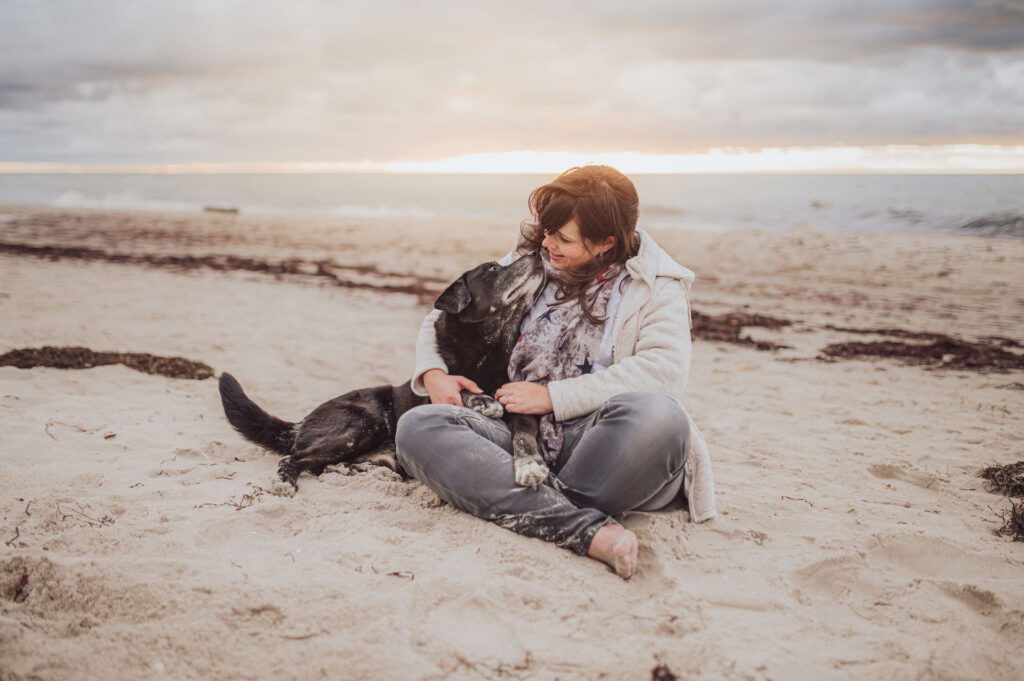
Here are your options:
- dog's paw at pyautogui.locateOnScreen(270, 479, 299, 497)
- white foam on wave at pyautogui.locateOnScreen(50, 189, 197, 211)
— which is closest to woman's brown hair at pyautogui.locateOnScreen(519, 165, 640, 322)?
dog's paw at pyautogui.locateOnScreen(270, 479, 299, 497)

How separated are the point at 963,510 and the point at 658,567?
1.60 metres

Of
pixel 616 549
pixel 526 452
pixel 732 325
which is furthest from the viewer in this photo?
pixel 732 325

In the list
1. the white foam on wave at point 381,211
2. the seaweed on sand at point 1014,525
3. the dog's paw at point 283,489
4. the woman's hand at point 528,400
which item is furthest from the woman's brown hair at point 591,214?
the white foam on wave at point 381,211

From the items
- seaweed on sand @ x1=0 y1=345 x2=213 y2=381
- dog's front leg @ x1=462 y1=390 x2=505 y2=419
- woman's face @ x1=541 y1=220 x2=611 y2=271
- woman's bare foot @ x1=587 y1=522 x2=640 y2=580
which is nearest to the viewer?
woman's bare foot @ x1=587 y1=522 x2=640 y2=580

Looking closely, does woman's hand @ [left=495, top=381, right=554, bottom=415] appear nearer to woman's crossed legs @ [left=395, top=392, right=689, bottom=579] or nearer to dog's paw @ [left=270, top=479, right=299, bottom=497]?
woman's crossed legs @ [left=395, top=392, right=689, bottom=579]

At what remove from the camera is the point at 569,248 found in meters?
2.50

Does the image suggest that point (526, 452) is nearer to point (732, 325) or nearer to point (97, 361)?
point (97, 361)

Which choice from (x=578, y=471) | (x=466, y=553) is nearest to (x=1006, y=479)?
(x=578, y=471)

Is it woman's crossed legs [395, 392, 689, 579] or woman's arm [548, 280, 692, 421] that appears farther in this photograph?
woman's arm [548, 280, 692, 421]

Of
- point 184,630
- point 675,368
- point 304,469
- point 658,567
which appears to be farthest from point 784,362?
point 184,630

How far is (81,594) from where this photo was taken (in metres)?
1.76

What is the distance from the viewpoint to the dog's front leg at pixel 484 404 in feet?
8.44

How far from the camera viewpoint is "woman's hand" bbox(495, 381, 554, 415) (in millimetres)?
2420

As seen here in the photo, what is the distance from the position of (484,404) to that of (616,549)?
0.87 m
